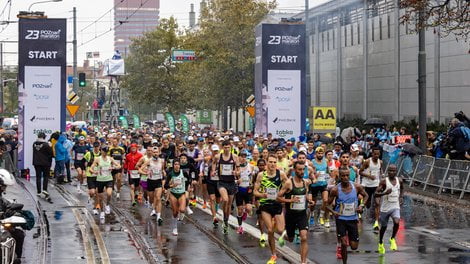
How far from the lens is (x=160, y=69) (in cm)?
8362

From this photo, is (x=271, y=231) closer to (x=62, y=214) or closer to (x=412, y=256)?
(x=412, y=256)

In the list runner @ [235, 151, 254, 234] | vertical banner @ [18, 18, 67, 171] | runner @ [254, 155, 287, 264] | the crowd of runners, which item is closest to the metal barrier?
the crowd of runners

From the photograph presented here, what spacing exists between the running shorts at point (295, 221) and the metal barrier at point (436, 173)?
10.6m

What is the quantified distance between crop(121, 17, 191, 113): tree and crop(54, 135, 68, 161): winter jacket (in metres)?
49.4

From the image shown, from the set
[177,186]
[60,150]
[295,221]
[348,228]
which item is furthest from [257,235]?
[60,150]

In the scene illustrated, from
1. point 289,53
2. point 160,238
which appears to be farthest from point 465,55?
point 160,238

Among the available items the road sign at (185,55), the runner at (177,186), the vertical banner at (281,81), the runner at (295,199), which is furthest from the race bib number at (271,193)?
the road sign at (185,55)

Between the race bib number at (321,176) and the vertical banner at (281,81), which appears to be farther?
the vertical banner at (281,81)

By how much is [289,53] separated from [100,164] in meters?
15.3

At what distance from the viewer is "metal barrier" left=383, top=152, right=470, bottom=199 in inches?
1003

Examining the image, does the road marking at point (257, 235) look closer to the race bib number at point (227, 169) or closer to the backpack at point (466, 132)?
the race bib number at point (227, 169)

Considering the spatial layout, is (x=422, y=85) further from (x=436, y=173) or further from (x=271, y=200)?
(x=271, y=200)

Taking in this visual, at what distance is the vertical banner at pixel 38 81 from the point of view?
34.4 metres

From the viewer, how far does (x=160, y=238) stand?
60.7 ft
